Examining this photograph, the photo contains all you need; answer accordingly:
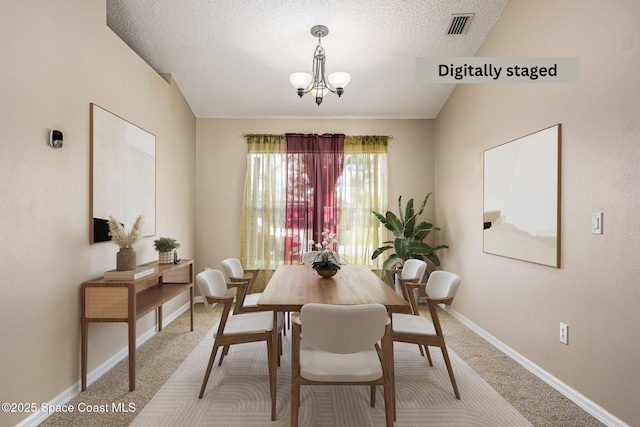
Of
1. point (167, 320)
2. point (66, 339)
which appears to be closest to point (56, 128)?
point (66, 339)

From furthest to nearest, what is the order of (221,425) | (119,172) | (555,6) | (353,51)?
(353,51) → (119,172) → (555,6) → (221,425)

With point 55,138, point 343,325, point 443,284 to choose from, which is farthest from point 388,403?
point 55,138

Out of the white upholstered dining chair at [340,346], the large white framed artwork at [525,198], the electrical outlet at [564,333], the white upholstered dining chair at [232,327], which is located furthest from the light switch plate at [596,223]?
the white upholstered dining chair at [232,327]

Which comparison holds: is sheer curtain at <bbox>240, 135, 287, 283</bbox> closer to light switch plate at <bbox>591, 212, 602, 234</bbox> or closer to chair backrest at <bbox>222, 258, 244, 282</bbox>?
chair backrest at <bbox>222, 258, 244, 282</bbox>

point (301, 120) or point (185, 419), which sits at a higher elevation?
point (301, 120)

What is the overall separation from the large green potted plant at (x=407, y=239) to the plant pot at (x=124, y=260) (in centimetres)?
289

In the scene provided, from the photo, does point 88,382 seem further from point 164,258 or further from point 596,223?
point 596,223

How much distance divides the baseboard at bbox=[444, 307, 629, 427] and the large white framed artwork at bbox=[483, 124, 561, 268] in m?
0.83

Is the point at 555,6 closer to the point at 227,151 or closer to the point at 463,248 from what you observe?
the point at 463,248

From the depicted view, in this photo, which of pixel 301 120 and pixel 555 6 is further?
pixel 301 120

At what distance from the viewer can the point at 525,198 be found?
9.32ft

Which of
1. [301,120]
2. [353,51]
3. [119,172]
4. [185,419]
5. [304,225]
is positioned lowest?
[185,419]

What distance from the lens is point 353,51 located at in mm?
3680

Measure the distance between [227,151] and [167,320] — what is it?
7.84 ft
